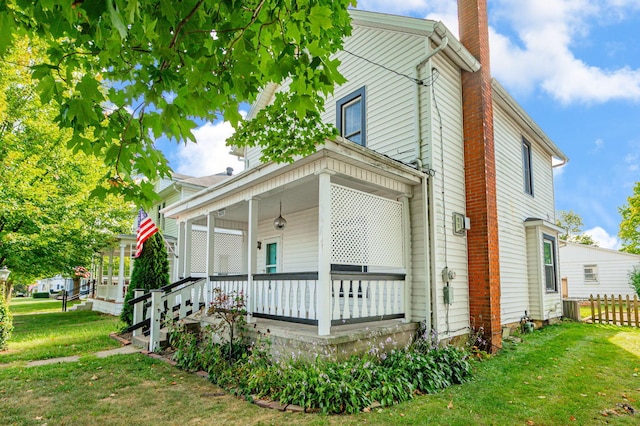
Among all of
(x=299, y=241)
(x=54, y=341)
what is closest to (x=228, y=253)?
(x=299, y=241)

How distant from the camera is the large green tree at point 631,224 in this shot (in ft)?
89.6

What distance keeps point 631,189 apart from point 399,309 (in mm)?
30733

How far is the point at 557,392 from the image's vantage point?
5.52 meters

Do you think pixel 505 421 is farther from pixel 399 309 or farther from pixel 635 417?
pixel 399 309

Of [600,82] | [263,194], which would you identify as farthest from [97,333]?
[600,82]

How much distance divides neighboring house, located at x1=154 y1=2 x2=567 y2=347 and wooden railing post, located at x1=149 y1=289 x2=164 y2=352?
4.06 ft

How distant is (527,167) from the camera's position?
12.1m

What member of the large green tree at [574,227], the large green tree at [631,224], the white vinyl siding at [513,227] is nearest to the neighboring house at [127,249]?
the white vinyl siding at [513,227]

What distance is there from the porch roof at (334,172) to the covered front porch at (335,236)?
0.05 feet

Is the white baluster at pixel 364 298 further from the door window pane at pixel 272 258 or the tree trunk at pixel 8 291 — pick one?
the tree trunk at pixel 8 291

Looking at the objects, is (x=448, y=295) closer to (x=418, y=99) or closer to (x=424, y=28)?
(x=418, y=99)

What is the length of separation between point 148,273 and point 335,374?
8012mm

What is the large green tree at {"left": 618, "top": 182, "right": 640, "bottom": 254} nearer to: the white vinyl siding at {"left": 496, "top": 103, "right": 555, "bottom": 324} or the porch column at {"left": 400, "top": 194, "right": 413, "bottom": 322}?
the white vinyl siding at {"left": 496, "top": 103, "right": 555, "bottom": 324}

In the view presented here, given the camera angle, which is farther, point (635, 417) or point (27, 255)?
point (27, 255)
